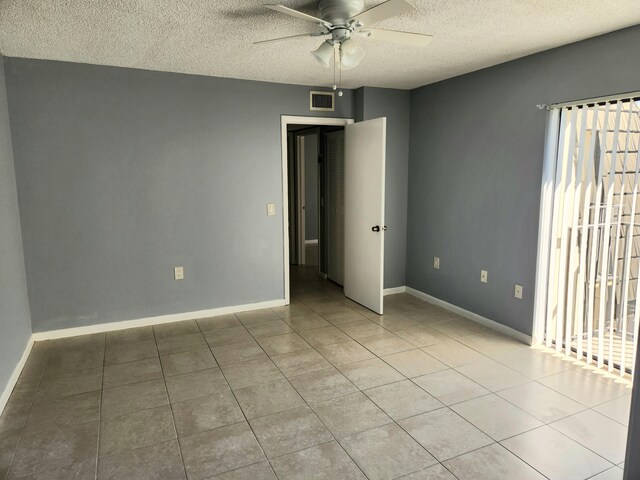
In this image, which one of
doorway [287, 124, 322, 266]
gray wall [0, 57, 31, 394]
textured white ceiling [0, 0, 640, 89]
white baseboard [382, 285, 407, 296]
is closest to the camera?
textured white ceiling [0, 0, 640, 89]

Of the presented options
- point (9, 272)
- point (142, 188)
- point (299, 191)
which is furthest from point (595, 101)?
point (9, 272)

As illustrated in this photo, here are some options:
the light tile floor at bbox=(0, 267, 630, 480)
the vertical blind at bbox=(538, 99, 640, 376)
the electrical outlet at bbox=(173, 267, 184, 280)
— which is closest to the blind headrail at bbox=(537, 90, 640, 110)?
the vertical blind at bbox=(538, 99, 640, 376)

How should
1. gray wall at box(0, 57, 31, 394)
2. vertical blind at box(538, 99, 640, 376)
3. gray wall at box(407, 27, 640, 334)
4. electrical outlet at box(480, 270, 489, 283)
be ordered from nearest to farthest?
gray wall at box(0, 57, 31, 394) < vertical blind at box(538, 99, 640, 376) < gray wall at box(407, 27, 640, 334) < electrical outlet at box(480, 270, 489, 283)

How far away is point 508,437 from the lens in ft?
7.56

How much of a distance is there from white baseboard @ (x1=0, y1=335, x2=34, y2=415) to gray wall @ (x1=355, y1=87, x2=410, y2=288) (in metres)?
3.45

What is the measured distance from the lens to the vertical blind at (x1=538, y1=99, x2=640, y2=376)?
2859 mm

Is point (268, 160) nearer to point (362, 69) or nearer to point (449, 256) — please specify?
point (362, 69)

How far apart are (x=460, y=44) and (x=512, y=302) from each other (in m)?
2.13

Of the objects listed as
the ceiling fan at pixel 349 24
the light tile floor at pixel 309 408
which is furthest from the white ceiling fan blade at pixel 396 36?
the light tile floor at pixel 309 408

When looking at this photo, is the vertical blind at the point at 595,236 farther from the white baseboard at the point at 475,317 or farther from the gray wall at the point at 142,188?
the gray wall at the point at 142,188

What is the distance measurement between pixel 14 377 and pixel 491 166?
4.00m

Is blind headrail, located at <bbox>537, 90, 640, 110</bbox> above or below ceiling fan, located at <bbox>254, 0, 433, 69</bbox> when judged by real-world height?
below

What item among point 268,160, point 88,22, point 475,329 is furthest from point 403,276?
point 88,22

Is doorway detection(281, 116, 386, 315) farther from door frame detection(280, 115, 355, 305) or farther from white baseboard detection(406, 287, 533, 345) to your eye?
white baseboard detection(406, 287, 533, 345)
